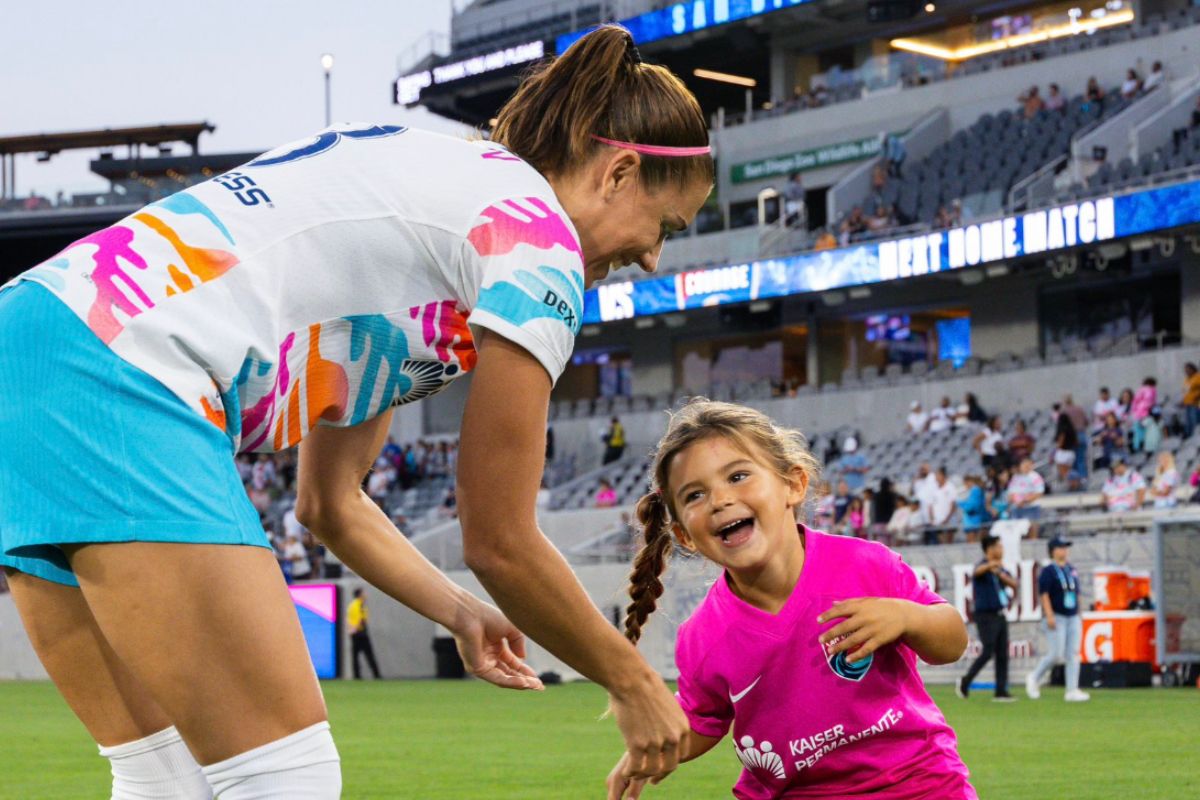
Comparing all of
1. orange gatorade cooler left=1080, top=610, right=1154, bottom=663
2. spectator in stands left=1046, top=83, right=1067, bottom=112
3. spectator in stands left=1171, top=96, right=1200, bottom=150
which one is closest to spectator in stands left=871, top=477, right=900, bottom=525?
orange gatorade cooler left=1080, top=610, right=1154, bottom=663

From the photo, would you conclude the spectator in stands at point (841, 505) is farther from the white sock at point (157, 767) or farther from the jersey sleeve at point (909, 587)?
the white sock at point (157, 767)

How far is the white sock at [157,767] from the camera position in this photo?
2.87 metres

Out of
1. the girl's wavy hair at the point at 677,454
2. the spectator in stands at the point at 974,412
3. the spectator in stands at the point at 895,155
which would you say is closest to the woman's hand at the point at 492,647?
the girl's wavy hair at the point at 677,454

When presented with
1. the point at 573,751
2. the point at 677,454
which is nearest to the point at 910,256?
the point at 573,751

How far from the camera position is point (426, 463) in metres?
38.8

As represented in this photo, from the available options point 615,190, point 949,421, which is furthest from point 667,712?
point 949,421

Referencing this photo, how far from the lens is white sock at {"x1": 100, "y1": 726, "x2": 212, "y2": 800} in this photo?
2869mm

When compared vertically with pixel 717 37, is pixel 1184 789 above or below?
below

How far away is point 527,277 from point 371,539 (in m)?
0.87

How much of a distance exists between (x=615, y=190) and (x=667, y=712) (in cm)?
89

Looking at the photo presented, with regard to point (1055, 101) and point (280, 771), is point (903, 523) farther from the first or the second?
point (280, 771)

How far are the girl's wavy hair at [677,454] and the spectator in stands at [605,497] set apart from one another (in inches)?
1087

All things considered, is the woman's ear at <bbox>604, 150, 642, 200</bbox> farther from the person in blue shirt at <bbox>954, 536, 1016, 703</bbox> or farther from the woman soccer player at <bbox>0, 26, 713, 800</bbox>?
the person in blue shirt at <bbox>954, 536, 1016, 703</bbox>

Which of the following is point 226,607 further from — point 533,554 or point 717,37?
point 717,37
